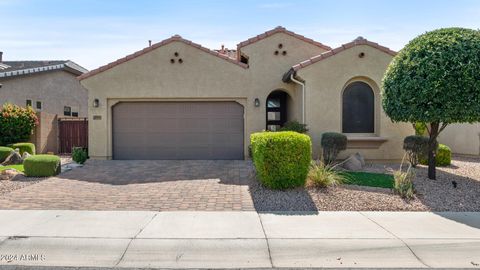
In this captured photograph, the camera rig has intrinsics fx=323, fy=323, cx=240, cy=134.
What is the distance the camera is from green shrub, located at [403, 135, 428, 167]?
1010 centimetres

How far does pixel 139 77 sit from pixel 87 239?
→ 9.51 m

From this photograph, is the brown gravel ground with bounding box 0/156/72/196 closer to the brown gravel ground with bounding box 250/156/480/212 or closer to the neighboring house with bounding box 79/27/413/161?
the neighboring house with bounding box 79/27/413/161

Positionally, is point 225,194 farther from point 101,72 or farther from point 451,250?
point 101,72

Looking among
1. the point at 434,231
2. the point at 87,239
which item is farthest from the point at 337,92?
the point at 87,239

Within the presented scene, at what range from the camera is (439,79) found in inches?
304

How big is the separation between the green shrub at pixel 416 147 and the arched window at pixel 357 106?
2234 millimetres

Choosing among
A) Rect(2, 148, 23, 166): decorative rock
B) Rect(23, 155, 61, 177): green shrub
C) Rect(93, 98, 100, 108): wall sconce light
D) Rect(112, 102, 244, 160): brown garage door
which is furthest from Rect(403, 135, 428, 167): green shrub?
Rect(2, 148, 23, 166): decorative rock

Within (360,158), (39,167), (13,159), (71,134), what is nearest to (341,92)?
(360,158)

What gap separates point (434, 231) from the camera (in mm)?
5438

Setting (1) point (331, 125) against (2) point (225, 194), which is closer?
(2) point (225, 194)

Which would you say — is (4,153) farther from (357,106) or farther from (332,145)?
(357,106)

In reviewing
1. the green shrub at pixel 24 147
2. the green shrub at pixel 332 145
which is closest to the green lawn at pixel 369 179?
the green shrub at pixel 332 145

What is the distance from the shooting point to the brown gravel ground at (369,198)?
686 centimetres

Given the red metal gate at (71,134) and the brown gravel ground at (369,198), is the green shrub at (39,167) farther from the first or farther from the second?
the red metal gate at (71,134)
